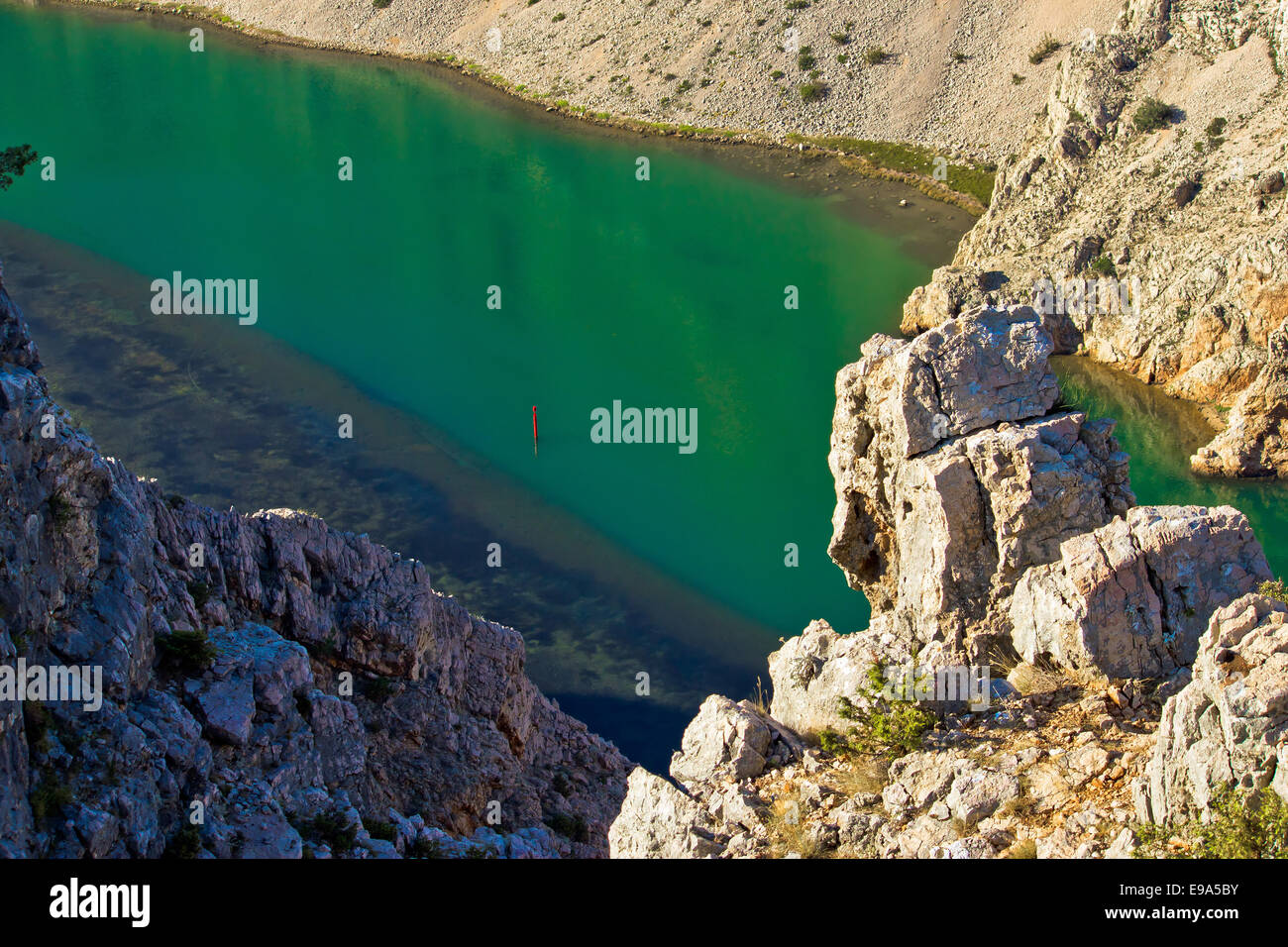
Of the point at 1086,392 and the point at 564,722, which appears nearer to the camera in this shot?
the point at 564,722

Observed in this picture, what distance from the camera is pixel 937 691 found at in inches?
802

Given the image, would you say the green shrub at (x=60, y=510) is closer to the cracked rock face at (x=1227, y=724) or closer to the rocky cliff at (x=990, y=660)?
the rocky cliff at (x=990, y=660)

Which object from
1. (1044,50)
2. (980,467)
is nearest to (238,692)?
(980,467)

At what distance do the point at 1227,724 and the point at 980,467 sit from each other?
27.5 feet

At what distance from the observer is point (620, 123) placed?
84750mm

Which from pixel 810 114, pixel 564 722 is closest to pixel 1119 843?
pixel 564 722

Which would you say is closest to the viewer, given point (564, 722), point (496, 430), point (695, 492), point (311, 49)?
point (564, 722)

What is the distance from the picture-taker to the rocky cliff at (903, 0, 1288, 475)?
176 ft

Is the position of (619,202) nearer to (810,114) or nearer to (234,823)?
(810,114)

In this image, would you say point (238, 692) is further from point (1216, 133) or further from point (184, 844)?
point (1216, 133)

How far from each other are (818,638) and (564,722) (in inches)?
446

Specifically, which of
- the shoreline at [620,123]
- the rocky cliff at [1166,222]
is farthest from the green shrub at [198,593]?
the shoreline at [620,123]

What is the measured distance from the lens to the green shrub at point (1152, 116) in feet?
206

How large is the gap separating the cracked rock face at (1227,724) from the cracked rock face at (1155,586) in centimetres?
325
